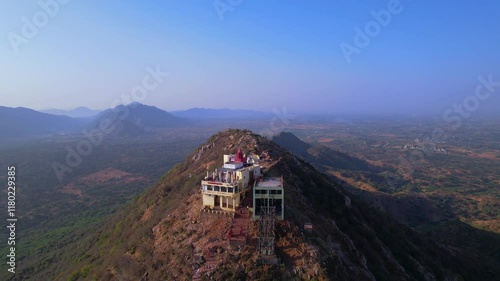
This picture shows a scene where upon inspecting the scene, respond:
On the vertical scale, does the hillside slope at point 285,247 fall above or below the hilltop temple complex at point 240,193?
below

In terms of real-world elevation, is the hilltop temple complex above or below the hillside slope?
above

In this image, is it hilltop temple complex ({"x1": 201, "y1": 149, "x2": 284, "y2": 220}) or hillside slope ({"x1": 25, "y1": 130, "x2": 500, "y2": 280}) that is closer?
hillside slope ({"x1": 25, "y1": 130, "x2": 500, "y2": 280})

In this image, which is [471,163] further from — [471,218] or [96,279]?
[96,279]

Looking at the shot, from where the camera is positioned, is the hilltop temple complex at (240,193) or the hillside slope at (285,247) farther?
the hilltop temple complex at (240,193)

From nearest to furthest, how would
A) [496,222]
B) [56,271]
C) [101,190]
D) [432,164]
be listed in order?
1. [56,271]
2. [496,222]
3. [101,190]
4. [432,164]

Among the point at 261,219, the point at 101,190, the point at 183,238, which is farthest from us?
the point at 101,190

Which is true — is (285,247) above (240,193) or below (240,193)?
below

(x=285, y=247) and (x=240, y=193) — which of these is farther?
(x=240, y=193)

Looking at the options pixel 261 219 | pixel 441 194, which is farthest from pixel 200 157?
pixel 441 194
